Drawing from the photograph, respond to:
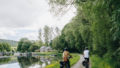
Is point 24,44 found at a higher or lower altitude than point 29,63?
higher

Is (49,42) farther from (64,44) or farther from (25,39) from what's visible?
(64,44)

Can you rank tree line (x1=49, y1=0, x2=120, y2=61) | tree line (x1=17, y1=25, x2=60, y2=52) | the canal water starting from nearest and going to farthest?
1. tree line (x1=49, y1=0, x2=120, y2=61)
2. the canal water
3. tree line (x1=17, y1=25, x2=60, y2=52)

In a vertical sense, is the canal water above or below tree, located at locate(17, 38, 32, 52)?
below

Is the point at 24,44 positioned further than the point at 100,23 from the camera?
Yes

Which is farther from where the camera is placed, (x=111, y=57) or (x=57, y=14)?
(x=57, y=14)

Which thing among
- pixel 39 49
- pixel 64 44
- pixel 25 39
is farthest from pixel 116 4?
pixel 25 39

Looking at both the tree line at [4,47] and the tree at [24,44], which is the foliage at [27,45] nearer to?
the tree at [24,44]

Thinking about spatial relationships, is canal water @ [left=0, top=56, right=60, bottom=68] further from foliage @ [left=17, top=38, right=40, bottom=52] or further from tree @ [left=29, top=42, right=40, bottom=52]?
foliage @ [left=17, top=38, right=40, bottom=52]

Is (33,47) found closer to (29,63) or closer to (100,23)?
(29,63)

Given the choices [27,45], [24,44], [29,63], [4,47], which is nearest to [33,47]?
[27,45]

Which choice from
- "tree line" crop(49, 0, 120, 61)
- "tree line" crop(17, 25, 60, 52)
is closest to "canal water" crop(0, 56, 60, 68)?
"tree line" crop(49, 0, 120, 61)

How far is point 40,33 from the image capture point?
4584 inches

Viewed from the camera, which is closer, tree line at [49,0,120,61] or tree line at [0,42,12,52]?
tree line at [49,0,120,61]

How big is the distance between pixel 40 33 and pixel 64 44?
163 feet
